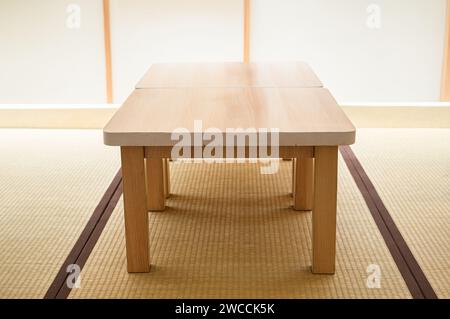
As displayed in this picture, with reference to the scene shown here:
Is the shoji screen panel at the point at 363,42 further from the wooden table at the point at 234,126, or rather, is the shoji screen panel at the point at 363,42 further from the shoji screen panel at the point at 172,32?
the wooden table at the point at 234,126

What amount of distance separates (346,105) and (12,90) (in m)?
2.24

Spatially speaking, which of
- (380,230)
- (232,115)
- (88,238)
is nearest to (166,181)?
(88,238)

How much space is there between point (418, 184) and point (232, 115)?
128 centimetres

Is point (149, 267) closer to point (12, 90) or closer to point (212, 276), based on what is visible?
point (212, 276)

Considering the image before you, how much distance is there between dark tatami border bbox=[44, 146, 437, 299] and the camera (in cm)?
225

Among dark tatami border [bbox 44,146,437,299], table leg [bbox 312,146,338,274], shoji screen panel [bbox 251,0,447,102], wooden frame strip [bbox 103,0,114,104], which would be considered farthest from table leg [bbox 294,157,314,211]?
wooden frame strip [bbox 103,0,114,104]

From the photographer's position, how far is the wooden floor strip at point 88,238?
7.39 feet

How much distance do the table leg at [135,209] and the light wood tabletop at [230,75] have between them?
0.76 meters

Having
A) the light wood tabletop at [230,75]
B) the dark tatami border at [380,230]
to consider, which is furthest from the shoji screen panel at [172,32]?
the dark tatami border at [380,230]

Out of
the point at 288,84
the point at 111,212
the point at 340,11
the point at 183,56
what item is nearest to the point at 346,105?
the point at 340,11

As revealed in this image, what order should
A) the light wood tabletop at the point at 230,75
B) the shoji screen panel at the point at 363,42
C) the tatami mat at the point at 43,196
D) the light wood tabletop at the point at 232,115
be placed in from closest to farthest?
1. the light wood tabletop at the point at 232,115
2. the tatami mat at the point at 43,196
3. the light wood tabletop at the point at 230,75
4. the shoji screen panel at the point at 363,42

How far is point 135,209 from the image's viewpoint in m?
2.35

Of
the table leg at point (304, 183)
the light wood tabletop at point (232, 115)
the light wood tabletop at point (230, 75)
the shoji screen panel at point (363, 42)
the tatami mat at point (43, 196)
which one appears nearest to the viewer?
the light wood tabletop at point (232, 115)

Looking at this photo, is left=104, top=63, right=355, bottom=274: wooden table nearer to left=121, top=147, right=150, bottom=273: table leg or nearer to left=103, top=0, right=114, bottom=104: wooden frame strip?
left=121, top=147, right=150, bottom=273: table leg
